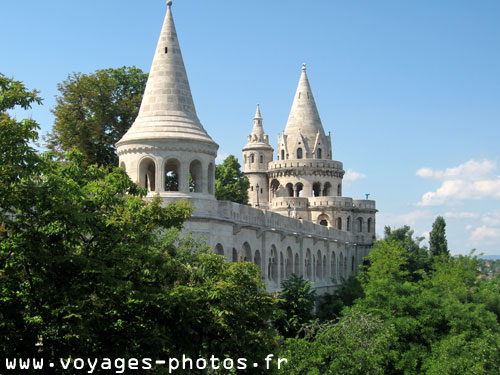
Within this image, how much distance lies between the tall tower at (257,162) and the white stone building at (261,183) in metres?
0.09

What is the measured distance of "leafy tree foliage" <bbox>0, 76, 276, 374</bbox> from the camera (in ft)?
52.2

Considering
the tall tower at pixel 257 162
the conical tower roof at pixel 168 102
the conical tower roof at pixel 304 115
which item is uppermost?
the conical tower roof at pixel 304 115

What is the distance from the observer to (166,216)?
796 inches

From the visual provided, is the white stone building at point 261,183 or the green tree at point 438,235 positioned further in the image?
the green tree at point 438,235

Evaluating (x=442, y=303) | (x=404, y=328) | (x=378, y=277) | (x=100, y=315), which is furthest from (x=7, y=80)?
(x=378, y=277)

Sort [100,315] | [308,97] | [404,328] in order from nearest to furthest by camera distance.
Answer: [100,315]
[404,328]
[308,97]

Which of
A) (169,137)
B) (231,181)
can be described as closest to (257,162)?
(231,181)

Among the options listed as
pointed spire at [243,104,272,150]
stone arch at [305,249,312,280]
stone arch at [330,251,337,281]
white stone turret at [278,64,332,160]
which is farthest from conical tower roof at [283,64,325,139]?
stone arch at [305,249,312,280]

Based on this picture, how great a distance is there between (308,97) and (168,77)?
1671 inches

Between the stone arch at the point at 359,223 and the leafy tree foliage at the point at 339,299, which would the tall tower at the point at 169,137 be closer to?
the leafy tree foliage at the point at 339,299

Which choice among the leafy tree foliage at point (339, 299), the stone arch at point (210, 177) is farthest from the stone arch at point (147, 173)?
the leafy tree foliage at point (339, 299)

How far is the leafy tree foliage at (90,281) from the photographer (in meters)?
15.9

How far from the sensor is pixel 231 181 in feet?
191

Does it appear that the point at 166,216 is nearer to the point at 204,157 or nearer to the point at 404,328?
the point at 204,157
